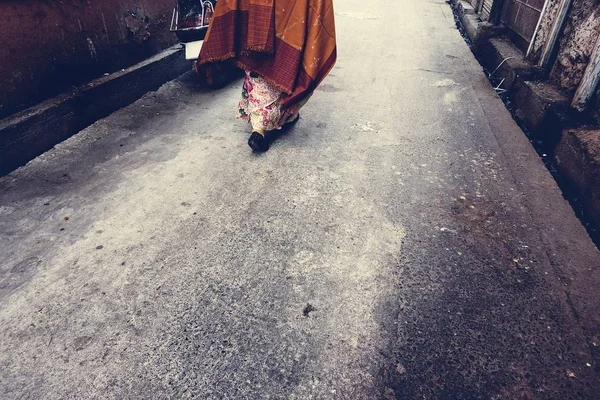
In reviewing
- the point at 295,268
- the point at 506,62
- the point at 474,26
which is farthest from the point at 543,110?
the point at 474,26

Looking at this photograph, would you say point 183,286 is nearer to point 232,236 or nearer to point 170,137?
point 232,236

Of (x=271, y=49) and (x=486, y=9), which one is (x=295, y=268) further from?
(x=486, y=9)

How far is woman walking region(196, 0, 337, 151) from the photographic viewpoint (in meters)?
2.96

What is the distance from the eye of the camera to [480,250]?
2.34 m

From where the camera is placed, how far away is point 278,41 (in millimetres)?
3045

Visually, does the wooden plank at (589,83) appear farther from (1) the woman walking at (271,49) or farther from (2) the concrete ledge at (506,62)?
(1) the woman walking at (271,49)

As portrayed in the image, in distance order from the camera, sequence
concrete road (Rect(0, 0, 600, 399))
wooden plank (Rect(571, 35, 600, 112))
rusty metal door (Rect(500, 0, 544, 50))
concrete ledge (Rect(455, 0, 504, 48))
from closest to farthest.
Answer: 1. concrete road (Rect(0, 0, 600, 399))
2. wooden plank (Rect(571, 35, 600, 112))
3. rusty metal door (Rect(500, 0, 544, 50))
4. concrete ledge (Rect(455, 0, 504, 48))

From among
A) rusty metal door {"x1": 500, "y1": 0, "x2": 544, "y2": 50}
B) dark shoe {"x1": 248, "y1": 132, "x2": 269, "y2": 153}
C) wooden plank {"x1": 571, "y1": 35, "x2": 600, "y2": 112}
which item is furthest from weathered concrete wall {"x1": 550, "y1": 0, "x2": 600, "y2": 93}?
dark shoe {"x1": 248, "y1": 132, "x2": 269, "y2": 153}

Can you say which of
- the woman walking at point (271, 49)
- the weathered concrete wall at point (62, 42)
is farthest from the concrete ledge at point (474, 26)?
the weathered concrete wall at point (62, 42)

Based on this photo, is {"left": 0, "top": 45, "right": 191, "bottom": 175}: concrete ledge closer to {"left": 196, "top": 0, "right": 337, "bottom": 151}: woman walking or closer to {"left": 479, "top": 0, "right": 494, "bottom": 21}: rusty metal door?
{"left": 196, "top": 0, "right": 337, "bottom": 151}: woman walking

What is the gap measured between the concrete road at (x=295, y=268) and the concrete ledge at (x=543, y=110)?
0.21 metres

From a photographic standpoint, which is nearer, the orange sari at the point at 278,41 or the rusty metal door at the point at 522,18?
the orange sari at the point at 278,41

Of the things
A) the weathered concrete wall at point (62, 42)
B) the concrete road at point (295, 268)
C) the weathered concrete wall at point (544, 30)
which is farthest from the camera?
the weathered concrete wall at point (544, 30)

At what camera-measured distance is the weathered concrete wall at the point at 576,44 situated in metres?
3.33
